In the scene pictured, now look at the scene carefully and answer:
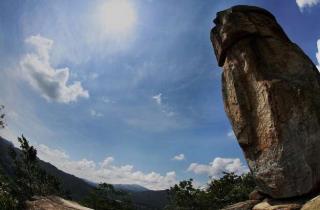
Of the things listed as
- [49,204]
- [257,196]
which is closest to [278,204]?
[257,196]

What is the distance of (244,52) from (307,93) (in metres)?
4.30

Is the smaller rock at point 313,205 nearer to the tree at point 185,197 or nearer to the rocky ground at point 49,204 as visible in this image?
the rocky ground at point 49,204

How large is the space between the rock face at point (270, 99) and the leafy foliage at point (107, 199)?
53.5 meters

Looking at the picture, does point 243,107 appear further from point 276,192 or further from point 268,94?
point 276,192

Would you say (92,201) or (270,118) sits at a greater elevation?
(92,201)

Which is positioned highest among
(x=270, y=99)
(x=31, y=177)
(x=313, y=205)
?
(x=31, y=177)

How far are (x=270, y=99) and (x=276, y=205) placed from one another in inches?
215

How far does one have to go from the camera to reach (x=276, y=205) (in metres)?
16.0

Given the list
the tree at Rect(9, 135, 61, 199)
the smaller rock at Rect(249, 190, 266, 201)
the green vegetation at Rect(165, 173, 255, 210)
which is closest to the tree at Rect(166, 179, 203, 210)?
the green vegetation at Rect(165, 173, 255, 210)

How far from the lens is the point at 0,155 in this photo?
191 m

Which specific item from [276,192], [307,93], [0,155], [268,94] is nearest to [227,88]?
[268,94]

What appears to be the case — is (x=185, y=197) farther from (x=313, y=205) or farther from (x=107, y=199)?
(x=313, y=205)

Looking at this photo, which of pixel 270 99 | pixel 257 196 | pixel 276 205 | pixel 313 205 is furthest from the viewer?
pixel 257 196

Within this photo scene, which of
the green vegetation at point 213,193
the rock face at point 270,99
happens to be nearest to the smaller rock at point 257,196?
the rock face at point 270,99
